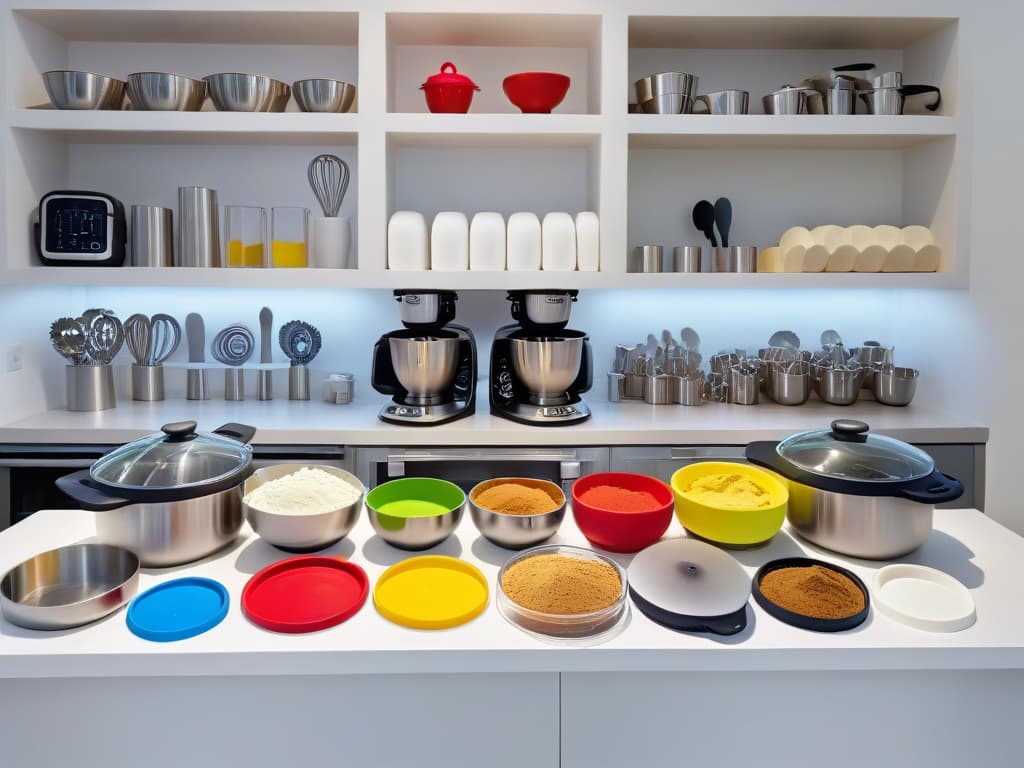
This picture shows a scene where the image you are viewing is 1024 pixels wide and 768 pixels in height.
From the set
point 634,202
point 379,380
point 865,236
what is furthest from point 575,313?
point 865,236

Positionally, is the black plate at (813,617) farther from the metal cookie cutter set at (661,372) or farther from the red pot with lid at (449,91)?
the red pot with lid at (449,91)

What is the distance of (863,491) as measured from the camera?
41.4 inches

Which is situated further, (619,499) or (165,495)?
(619,499)

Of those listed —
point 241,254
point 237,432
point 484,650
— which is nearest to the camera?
point 484,650

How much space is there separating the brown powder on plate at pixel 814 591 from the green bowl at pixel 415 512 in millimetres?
486

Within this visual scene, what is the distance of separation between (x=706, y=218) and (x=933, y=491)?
177cm

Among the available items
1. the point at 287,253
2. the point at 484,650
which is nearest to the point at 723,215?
the point at 287,253

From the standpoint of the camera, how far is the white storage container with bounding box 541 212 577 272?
2.33 meters

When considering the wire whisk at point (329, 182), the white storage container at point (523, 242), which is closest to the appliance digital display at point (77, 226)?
the wire whisk at point (329, 182)

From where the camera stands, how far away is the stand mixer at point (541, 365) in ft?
7.38

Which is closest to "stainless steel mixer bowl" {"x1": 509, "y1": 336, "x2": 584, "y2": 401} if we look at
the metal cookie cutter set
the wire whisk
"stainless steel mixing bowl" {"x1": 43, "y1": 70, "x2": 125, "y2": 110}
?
the metal cookie cutter set

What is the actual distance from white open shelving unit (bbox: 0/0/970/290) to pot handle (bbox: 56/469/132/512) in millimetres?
1374

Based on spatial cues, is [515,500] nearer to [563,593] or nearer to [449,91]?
[563,593]

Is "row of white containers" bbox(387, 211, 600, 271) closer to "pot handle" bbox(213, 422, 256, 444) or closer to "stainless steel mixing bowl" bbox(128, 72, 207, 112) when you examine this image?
"stainless steel mixing bowl" bbox(128, 72, 207, 112)
